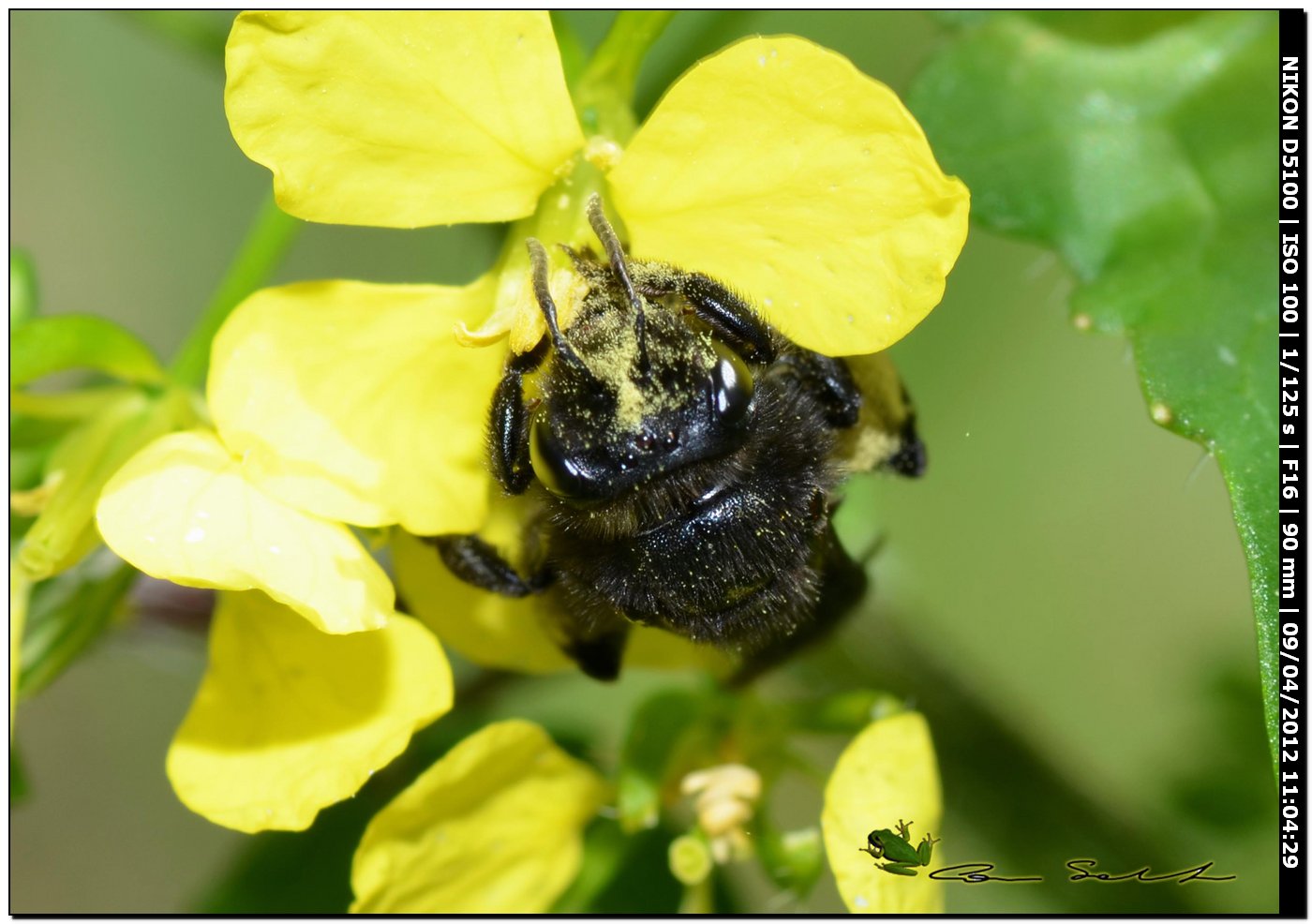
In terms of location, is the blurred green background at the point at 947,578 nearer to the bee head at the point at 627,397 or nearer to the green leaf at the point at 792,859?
the green leaf at the point at 792,859

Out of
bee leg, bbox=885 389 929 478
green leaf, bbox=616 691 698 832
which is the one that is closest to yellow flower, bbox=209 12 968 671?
bee leg, bbox=885 389 929 478

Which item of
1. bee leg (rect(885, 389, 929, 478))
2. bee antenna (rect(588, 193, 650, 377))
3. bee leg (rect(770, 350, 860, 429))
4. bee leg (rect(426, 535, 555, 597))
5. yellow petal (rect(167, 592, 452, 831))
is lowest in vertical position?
yellow petal (rect(167, 592, 452, 831))

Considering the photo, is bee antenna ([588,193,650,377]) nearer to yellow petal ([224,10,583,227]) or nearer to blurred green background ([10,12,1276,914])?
yellow petal ([224,10,583,227])

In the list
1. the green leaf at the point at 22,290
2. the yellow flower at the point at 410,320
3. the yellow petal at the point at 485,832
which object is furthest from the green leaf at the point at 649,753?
the green leaf at the point at 22,290

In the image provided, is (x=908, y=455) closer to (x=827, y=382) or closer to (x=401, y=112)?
(x=827, y=382)
